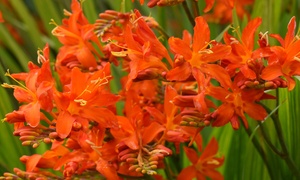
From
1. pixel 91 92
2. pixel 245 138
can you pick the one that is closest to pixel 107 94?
pixel 91 92

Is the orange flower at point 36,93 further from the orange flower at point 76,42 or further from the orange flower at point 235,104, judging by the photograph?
the orange flower at point 235,104

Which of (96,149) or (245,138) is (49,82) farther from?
(245,138)

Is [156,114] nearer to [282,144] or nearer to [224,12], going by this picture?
[282,144]

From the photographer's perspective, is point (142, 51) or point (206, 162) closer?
point (142, 51)

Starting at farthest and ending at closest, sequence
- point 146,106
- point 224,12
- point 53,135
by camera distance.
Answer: point 224,12 → point 146,106 → point 53,135

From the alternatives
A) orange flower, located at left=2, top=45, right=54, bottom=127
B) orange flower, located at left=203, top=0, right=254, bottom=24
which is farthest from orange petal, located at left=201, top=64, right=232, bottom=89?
orange flower, located at left=203, top=0, right=254, bottom=24

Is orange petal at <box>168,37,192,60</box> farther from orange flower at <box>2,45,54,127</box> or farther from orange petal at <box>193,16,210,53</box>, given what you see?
orange flower at <box>2,45,54,127</box>

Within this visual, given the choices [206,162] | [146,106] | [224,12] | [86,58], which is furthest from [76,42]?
[224,12]

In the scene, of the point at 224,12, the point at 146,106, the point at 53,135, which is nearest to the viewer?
the point at 53,135
